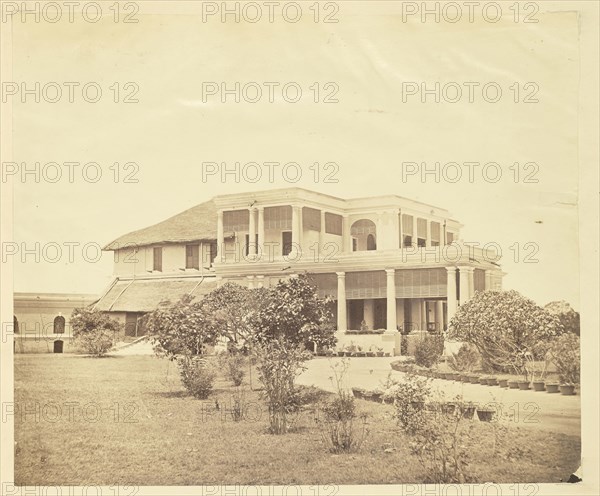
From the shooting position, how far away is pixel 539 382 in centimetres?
551

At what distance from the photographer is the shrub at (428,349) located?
218 inches

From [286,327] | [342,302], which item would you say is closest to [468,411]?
[342,302]

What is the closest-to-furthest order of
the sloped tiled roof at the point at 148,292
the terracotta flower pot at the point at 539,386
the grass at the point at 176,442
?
the grass at the point at 176,442 → the terracotta flower pot at the point at 539,386 → the sloped tiled roof at the point at 148,292

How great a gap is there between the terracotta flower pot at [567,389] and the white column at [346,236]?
1.87 m

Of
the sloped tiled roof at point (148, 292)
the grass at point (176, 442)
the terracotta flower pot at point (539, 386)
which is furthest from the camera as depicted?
the sloped tiled roof at point (148, 292)

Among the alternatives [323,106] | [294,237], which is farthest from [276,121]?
[294,237]

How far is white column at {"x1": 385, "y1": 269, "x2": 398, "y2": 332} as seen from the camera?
559 cm

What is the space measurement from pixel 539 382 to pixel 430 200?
1.57m

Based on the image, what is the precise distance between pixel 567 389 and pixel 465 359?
0.77 meters

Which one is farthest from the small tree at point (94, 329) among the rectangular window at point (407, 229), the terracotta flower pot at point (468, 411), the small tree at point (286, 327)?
the terracotta flower pot at point (468, 411)

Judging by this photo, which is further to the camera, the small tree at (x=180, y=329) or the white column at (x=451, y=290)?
the small tree at (x=180, y=329)

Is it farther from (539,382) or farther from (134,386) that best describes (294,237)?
(539,382)

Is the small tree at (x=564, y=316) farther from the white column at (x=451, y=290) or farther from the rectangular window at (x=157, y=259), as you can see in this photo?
the rectangular window at (x=157, y=259)

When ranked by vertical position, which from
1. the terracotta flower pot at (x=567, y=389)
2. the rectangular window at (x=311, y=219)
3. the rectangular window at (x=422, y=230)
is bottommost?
the terracotta flower pot at (x=567, y=389)
